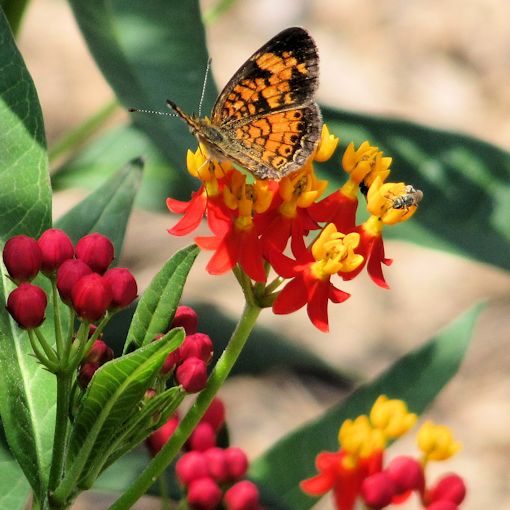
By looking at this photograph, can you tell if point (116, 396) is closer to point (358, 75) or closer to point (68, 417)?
point (68, 417)

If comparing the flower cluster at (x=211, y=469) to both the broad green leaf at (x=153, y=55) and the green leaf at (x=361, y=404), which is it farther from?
the broad green leaf at (x=153, y=55)

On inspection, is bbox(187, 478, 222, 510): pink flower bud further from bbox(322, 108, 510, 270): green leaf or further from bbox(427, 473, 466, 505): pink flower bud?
bbox(322, 108, 510, 270): green leaf

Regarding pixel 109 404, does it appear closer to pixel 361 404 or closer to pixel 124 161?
pixel 361 404

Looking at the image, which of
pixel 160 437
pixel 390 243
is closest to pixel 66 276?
pixel 160 437

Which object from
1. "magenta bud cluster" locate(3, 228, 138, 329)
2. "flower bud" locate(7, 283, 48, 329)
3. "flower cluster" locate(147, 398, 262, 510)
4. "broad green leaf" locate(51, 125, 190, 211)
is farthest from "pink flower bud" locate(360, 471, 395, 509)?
"broad green leaf" locate(51, 125, 190, 211)

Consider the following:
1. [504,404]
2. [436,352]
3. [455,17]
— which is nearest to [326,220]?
[436,352]

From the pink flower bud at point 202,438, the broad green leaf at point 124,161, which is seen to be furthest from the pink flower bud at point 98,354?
the broad green leaf at point 124,161
